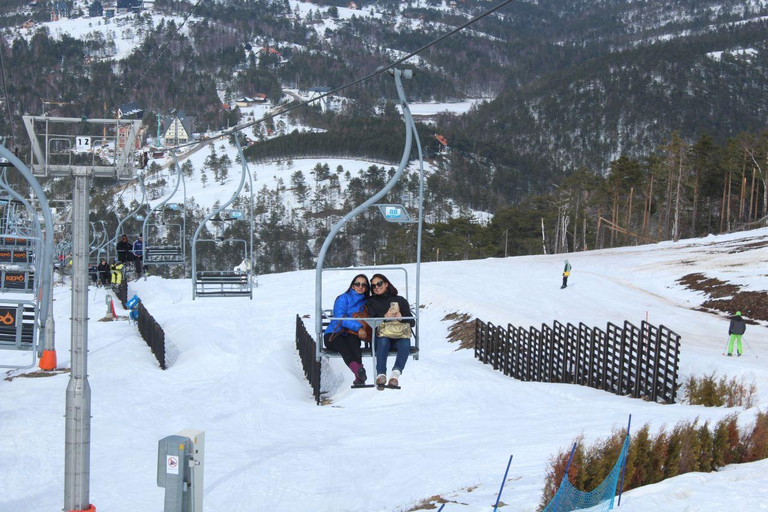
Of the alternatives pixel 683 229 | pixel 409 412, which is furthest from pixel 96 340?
pixel 683 229

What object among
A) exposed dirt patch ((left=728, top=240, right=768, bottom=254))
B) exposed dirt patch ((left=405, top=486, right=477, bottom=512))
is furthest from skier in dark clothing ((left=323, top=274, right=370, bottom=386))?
exposed dirt patch ((left=728, top=240, right=768, bottom=254))

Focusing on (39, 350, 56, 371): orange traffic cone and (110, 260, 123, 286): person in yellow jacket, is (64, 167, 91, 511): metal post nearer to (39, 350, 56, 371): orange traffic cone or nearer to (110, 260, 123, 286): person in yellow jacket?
(39, 350, 56, 371): orange traffic cone

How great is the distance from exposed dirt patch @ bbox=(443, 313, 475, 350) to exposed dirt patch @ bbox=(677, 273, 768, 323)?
9.91 metres

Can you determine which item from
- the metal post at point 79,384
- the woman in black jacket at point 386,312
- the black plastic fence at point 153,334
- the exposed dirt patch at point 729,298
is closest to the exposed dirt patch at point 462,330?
the black plastic fence at point 153,334

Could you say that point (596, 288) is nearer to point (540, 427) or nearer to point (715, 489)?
point (540, 427)

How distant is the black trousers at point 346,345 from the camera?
10.5 metres

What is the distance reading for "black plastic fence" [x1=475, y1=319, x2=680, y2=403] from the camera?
52.5 ft

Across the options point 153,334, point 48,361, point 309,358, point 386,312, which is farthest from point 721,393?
point 153,334

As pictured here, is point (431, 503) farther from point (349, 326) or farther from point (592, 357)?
point (592, 357)

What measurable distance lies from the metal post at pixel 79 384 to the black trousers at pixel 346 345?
3.12m

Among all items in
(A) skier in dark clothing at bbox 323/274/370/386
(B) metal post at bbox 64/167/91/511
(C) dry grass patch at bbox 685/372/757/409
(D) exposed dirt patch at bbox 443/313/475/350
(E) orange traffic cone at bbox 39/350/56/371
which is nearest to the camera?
(B) metal post at bbox 64/167/91/511

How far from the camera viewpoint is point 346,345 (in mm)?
10594

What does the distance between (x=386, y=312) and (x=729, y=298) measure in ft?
82.2

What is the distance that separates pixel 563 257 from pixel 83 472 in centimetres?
4582
